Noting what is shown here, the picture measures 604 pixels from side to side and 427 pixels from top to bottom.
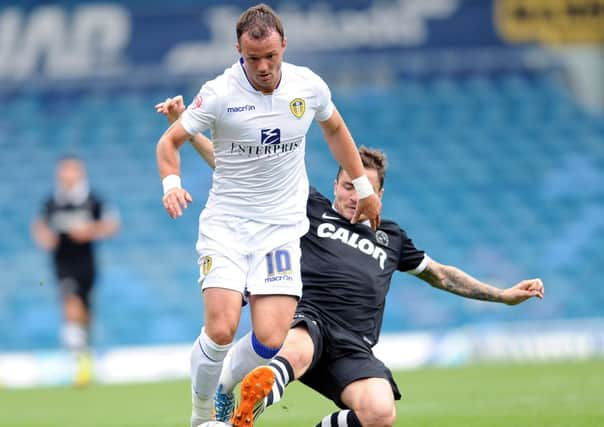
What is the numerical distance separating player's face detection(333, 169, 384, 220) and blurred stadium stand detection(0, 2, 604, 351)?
1060 cm

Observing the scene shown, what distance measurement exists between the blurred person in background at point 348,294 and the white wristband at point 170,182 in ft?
1.89

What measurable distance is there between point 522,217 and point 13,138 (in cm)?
859

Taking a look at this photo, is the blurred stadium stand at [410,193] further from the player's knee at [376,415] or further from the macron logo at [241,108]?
the macron logo at [241,108]

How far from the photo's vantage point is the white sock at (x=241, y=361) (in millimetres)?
6504

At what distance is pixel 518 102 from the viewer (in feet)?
67.8

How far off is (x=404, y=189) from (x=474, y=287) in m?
12.7

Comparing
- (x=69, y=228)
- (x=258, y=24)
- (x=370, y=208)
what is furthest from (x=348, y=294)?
(x=69, y=228)

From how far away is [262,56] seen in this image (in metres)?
6.19

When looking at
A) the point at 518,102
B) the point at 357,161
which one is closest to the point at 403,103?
the point at 518,102

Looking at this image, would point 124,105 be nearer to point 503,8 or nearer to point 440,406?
point 503,8

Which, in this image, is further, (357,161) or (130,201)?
(130,201)

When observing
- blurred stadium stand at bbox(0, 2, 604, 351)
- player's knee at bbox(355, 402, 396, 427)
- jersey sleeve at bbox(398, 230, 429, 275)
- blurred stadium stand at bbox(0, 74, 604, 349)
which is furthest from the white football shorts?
blurred stadium stand at bbox(0, 74, 604, 349)

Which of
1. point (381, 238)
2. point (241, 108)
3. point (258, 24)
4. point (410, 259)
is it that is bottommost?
point (410, 259)

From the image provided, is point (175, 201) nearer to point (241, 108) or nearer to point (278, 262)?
point (241, 108)
